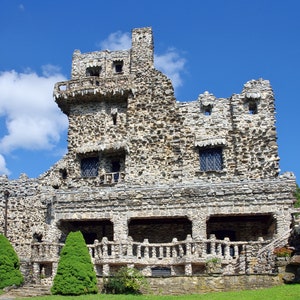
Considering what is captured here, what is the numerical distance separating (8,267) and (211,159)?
1702 cm

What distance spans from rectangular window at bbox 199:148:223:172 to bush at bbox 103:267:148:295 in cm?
1566

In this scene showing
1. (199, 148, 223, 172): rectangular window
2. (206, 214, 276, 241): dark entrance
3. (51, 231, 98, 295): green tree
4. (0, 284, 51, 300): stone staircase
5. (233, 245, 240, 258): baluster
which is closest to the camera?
(51, 231, 98, 295): green tree

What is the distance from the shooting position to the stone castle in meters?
27.7

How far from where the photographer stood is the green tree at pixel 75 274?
22375mm

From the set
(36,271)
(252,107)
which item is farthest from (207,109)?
(36,271)

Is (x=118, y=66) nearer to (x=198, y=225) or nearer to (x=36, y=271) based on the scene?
(x=198, y=225)

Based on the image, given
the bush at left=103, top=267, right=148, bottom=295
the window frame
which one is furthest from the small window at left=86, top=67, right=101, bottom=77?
the bush at left=103, top=267, right=148, bottom=295

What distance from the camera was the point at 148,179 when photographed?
120 feet

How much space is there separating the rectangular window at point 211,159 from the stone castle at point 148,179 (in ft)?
0.24

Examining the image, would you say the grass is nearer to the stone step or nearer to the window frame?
the stone step

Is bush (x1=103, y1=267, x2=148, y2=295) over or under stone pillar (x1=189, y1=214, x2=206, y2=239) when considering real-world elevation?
under

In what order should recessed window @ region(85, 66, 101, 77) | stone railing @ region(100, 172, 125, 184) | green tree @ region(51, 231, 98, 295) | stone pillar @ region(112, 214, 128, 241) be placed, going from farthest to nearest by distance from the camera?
recessed window @ region(85, 66, 101, 77)
stone railing @ region(100, 172, 125, 184)
stone pillar @ region(112, 214, 128, 241)
green tree @ region(51, 231, 98, 295)

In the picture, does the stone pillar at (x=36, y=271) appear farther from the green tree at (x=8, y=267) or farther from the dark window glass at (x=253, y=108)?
the dark window glass at (x=253, y=108)

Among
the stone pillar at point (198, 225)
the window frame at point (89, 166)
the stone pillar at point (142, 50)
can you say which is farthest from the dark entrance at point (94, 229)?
the stone pillar at point (142, 50)
